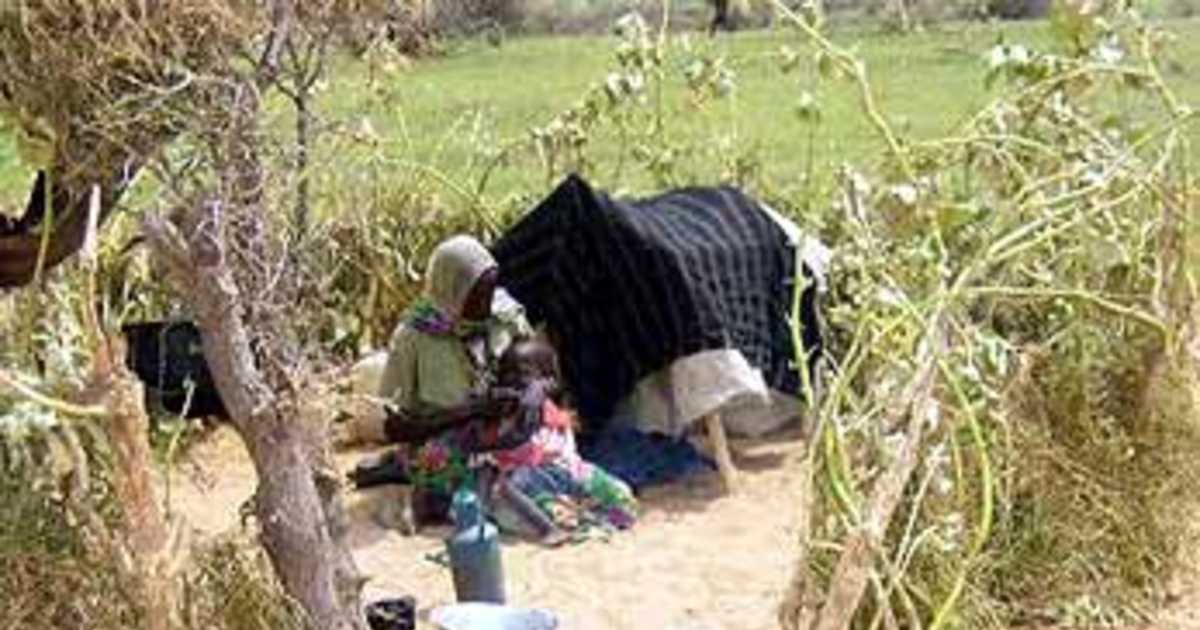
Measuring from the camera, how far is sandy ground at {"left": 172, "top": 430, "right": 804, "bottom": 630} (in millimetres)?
5961

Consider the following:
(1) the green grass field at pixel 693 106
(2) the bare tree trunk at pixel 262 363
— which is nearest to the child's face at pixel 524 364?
(1) the green grass field at pixel 693 106

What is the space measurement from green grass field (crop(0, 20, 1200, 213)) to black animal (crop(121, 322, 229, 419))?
0.82m

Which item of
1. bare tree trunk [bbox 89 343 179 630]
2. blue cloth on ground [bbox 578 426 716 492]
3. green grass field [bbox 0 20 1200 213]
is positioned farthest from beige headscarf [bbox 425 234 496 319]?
bare tree trunk [bbox 89 343 179 630]

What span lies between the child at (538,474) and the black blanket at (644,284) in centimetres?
51

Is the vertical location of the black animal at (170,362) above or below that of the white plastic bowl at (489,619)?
above

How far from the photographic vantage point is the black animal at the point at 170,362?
7.21 meters

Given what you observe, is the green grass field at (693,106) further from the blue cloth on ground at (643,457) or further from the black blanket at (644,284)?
the blue cloth on ground at (643,457)

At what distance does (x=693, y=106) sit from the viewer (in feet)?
26.7

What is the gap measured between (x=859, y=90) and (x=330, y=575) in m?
1.60

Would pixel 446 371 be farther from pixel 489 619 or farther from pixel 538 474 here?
pixel 489 619

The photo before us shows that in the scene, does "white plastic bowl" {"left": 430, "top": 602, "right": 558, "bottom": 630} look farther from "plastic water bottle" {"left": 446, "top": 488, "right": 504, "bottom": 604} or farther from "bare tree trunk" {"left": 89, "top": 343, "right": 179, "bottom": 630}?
"bare tree trunk" {"left": 89, "top": 343, "right": 179, "bottom": 630}

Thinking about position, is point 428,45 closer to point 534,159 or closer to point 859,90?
point 859,90

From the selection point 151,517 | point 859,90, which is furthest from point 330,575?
point 859,90

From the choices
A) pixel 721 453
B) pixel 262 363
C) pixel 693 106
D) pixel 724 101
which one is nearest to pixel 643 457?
pixel 721 453
